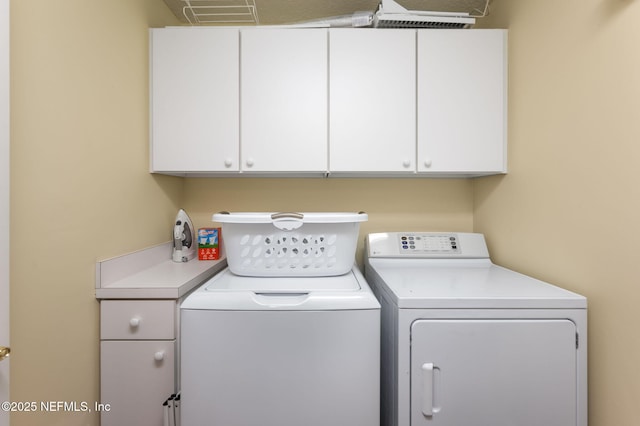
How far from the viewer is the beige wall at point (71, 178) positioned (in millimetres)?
Result: 958

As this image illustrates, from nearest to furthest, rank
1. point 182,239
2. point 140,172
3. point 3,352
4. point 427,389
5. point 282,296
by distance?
point 3,352 → point 427,389 → point 282,296 → point 140,172 → point 182,239

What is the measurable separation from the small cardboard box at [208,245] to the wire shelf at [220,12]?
1.25 meters

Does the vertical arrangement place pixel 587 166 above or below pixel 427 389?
above

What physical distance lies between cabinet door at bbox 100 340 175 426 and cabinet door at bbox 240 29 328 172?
936 millimetres

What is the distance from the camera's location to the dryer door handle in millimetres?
1063

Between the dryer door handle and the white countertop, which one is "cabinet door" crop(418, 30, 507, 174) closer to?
the dryer door handle

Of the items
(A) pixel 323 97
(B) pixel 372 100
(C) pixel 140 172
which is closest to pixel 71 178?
(C) pixel 140 172

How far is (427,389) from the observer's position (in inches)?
41.9

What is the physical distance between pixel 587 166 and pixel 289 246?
119cm

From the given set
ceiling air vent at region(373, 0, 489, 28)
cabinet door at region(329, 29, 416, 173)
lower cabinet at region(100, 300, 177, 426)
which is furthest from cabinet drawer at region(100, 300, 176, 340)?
ceiling air vent at region(373, 0, 489, 28)

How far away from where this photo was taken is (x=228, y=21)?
6.55 feet

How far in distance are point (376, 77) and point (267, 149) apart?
0.68 metres

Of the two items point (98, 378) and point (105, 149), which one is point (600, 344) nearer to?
point (98, 378)

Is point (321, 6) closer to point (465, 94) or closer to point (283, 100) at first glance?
point (283, 100)
